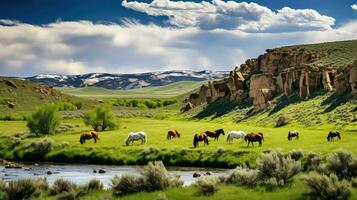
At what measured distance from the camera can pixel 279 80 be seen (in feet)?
398

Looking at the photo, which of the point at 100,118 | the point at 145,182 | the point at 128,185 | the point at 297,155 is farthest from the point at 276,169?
the point at 100,118

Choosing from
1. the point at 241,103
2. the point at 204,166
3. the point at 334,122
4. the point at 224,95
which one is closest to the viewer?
the point at 204,166

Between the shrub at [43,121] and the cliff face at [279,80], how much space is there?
155 ft

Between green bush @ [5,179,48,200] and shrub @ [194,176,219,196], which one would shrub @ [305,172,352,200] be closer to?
shrub @ [194,176,219,196]

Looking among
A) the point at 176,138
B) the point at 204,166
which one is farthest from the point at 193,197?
the point at 176,138

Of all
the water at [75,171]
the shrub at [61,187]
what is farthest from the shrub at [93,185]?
the water at [75,171]

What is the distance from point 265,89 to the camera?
117750mm

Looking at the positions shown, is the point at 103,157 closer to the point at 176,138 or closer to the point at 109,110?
the point at 176,138

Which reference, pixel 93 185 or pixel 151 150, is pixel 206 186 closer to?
pixel 93 185

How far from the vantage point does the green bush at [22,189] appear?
80.3 ft

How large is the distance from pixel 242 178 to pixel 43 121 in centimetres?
5935

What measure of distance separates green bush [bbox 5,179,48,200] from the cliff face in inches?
2907

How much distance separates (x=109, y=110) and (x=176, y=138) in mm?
23470

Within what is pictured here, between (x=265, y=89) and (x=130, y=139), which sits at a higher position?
(x=265, y=89)
